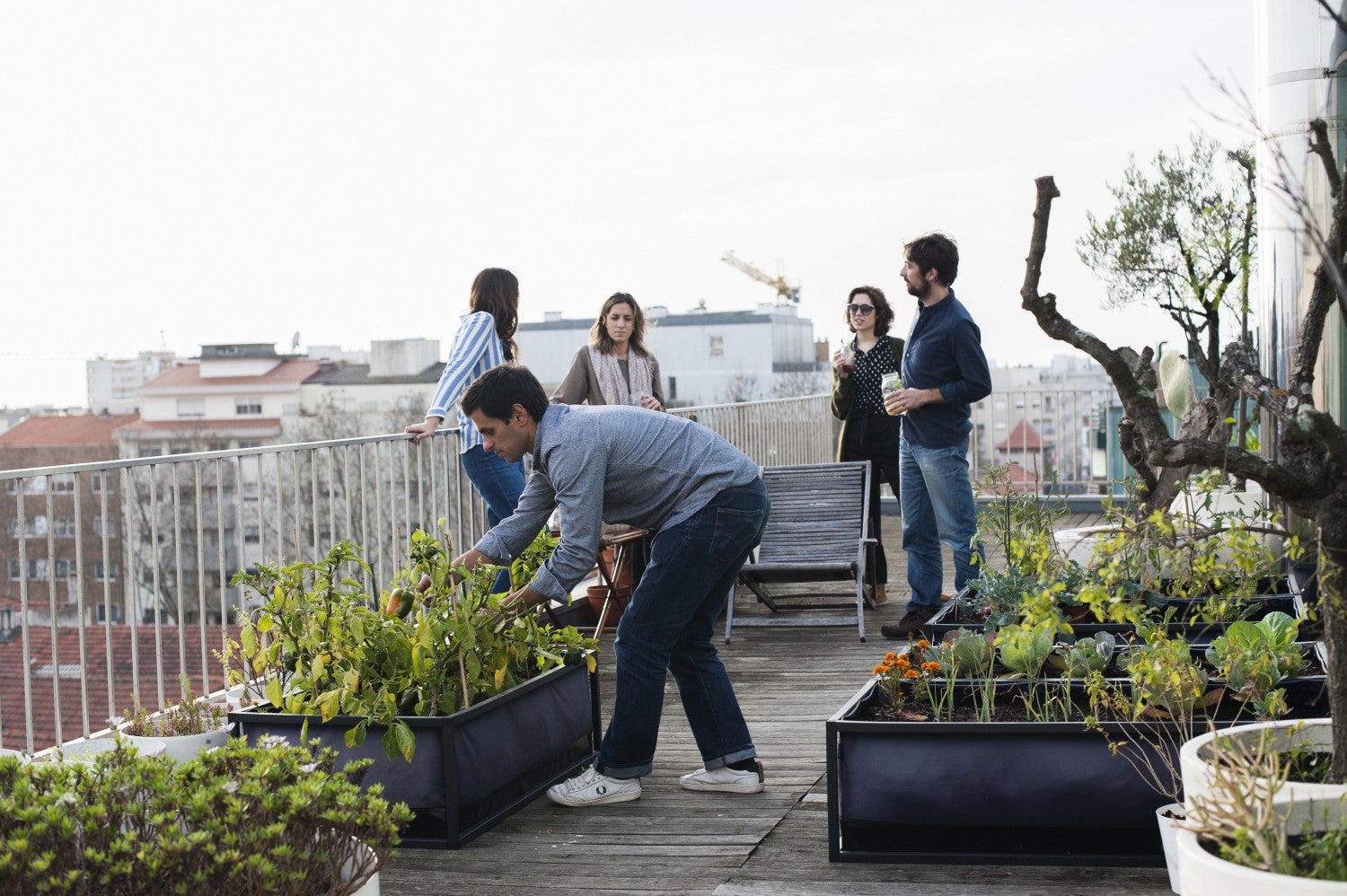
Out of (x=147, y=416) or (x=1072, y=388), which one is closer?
(x=1072, y=388)

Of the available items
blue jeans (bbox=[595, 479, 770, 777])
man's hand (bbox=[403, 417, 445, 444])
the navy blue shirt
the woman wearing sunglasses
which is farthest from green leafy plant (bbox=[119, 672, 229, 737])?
the woman wearing sunglasses

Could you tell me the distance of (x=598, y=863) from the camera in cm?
356

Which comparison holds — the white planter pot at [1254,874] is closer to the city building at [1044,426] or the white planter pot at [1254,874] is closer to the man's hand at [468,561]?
the man's hand at [468,561]

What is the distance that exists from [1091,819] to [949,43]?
531cm

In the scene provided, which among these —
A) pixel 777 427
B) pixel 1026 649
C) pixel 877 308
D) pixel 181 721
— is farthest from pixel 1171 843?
pixel 777 427

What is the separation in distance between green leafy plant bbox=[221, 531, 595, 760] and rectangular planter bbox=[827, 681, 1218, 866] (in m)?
1.04

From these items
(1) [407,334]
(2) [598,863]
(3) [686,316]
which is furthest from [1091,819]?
(3) [686,316]

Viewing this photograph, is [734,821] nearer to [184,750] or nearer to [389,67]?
[184,750]

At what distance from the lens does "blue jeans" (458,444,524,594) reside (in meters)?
5.58

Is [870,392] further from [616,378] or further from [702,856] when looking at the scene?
[702,856]

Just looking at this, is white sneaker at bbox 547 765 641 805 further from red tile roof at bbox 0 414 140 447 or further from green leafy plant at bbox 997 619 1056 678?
red tile roof at bbox 0 414 140 447

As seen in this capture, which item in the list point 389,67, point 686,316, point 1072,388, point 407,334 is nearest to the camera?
point 1072,388

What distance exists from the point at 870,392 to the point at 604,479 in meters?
3.94

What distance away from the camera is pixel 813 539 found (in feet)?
23.9
